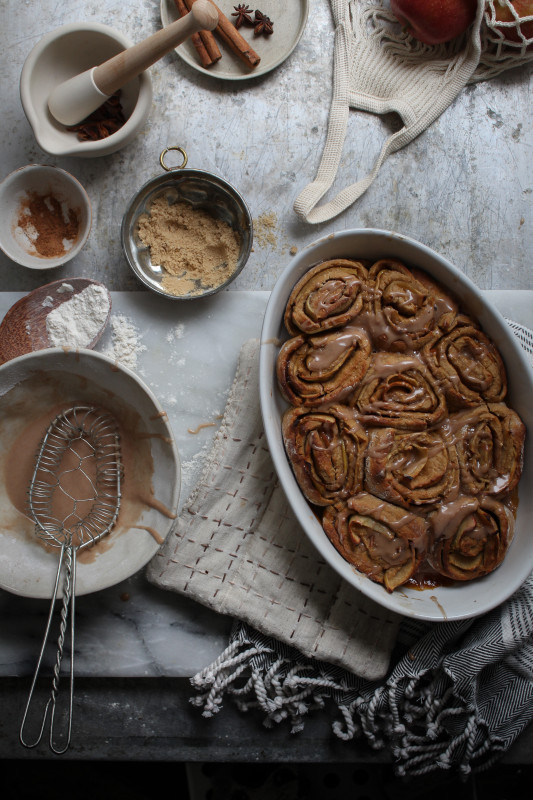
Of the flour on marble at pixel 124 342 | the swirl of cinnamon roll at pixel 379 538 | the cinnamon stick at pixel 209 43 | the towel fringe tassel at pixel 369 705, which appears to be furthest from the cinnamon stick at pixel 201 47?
the towel fringe tassel at pixel 369 705

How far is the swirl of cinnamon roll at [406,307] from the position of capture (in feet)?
5.06

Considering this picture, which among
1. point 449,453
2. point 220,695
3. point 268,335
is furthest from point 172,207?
point 220,695

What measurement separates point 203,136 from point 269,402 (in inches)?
36.8

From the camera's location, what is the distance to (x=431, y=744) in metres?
1.69

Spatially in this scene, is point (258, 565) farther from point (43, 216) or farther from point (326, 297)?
point (43, 216)

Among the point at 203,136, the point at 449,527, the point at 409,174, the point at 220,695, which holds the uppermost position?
the point at 409,174

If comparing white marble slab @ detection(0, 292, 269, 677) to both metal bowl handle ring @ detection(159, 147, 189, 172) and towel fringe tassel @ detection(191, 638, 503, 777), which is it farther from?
metal bowl handle ring @ detection(159, 147, 189, 172)

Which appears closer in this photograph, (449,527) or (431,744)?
(449,527)

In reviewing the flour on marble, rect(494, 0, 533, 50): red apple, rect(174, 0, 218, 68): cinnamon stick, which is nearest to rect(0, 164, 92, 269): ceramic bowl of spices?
the flour on marble

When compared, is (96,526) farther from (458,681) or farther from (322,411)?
(458,681)

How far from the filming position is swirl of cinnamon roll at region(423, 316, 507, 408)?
153 cm

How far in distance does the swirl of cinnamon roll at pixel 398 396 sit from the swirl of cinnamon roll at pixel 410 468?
34mm

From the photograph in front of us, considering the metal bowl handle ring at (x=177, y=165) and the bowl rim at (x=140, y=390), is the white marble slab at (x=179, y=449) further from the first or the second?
the metal bowl handle ring at (x=177, y=165)

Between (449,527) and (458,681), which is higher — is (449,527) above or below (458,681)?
above
